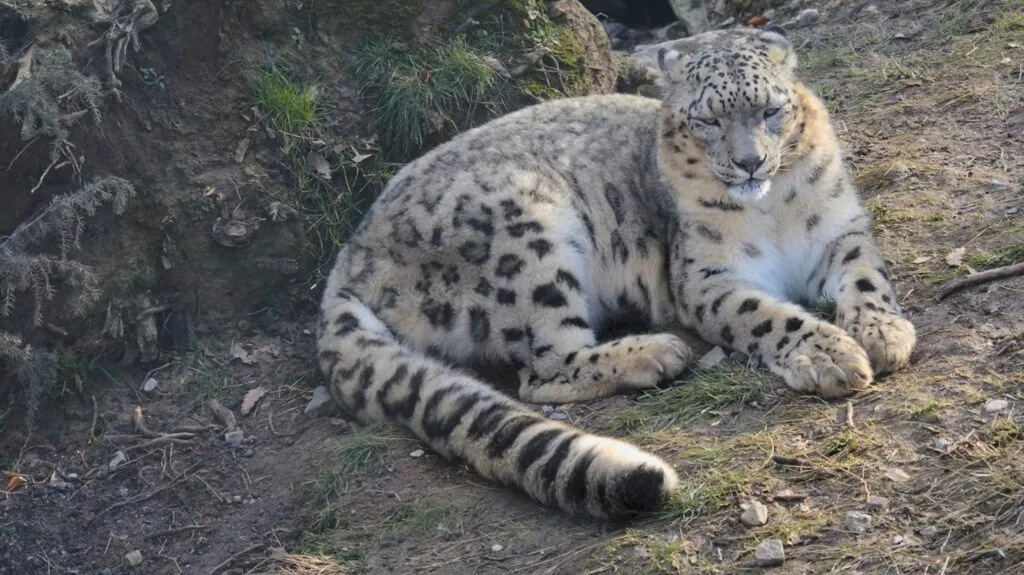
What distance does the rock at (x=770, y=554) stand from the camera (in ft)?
12.6

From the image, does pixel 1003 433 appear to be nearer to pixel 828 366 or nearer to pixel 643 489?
pixel 828 366

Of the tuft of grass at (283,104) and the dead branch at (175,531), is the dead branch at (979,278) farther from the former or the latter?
the tuft of grass at (283,104)

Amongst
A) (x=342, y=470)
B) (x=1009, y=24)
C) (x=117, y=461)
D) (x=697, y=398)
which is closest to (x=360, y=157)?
(x=117, y=461)

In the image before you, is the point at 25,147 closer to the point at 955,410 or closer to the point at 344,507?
the point at 344,507

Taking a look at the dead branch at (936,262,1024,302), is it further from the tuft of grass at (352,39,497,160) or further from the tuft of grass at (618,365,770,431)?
the tuft of grass at (352,39,497,160)

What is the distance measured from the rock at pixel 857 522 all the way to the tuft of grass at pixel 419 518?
5.18ft

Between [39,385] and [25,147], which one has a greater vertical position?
[25,147]

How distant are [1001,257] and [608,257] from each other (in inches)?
76.4

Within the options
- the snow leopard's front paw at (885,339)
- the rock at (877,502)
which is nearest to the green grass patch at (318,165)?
the snow leopard's front paw at (885,339)

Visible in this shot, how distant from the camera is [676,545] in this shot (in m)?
4.04

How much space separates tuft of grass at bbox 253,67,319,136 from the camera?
Answer: 695cm

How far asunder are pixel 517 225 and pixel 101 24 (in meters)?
2.66

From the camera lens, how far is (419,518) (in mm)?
4793

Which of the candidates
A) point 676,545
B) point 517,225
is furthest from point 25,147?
point 676,545
